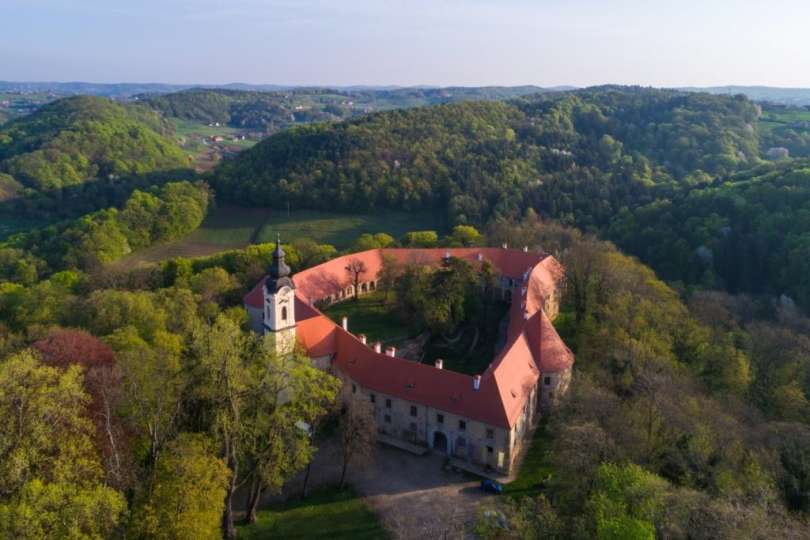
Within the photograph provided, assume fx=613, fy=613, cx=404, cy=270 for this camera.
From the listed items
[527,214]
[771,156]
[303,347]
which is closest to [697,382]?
[303,347]

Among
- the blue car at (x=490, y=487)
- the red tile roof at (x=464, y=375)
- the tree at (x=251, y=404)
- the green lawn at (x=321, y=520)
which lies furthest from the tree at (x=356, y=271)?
the blue car at (x=490, y=487)

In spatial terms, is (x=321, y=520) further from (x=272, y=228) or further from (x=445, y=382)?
(x=272, y=228)

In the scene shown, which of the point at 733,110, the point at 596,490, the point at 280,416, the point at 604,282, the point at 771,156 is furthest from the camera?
the point at 733,110

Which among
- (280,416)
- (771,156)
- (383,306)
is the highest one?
(771,156)

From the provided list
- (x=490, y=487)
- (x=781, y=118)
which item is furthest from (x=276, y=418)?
(x=781, y=118)

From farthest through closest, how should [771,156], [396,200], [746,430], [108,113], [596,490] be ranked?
[108,113] < [771,156] < [396,200] < [746,430] < [596,490]

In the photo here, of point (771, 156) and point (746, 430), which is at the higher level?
point (771, 156)

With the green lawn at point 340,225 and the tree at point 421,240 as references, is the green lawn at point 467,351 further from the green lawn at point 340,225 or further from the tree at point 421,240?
the green lawn at point 340,225

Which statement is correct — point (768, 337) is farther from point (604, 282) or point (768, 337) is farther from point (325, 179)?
point (325, 179)
